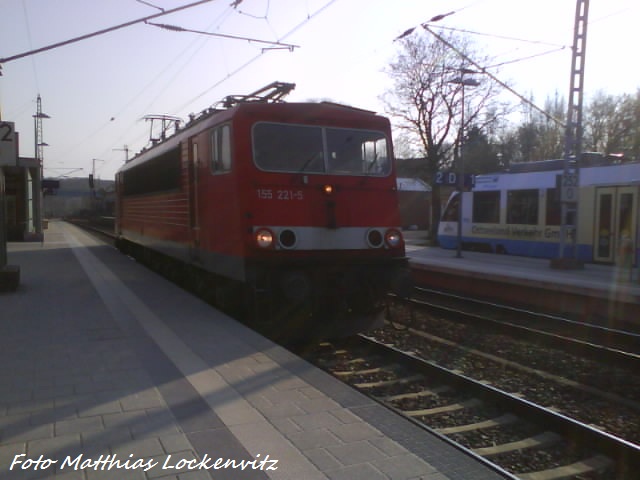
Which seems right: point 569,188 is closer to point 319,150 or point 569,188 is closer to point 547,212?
point 547,212

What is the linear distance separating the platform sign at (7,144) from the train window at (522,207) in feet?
50.7

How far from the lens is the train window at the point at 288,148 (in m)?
7.45

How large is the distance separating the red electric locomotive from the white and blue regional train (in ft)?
30.0

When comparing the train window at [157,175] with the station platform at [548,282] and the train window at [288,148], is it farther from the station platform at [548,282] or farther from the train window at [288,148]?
the station platform at [548,282]

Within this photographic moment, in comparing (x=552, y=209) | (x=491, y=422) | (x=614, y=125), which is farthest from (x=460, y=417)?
(x=614, y=125)

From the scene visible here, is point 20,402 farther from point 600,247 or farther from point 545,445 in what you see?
point 600,247

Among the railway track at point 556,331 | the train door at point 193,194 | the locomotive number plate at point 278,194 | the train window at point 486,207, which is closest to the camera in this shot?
the locomotive number plate at point 278,194

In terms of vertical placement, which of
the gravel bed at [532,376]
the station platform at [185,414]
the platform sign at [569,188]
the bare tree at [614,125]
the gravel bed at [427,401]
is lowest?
the gravel bed at [532,376]

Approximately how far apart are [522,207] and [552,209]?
4.27 feet

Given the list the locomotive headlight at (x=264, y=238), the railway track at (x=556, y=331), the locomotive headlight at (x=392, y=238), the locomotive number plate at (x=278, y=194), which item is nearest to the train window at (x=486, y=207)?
the railway track at (x=556, y=331)

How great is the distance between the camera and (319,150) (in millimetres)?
7824

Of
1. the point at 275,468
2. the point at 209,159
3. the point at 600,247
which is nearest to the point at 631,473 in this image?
the point at 275,468

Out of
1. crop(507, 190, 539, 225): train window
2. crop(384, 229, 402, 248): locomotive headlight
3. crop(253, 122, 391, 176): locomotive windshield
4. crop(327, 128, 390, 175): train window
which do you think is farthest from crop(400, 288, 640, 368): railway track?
crop(507, 190, 539, 225): train window

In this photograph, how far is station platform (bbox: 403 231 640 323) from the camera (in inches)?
443
